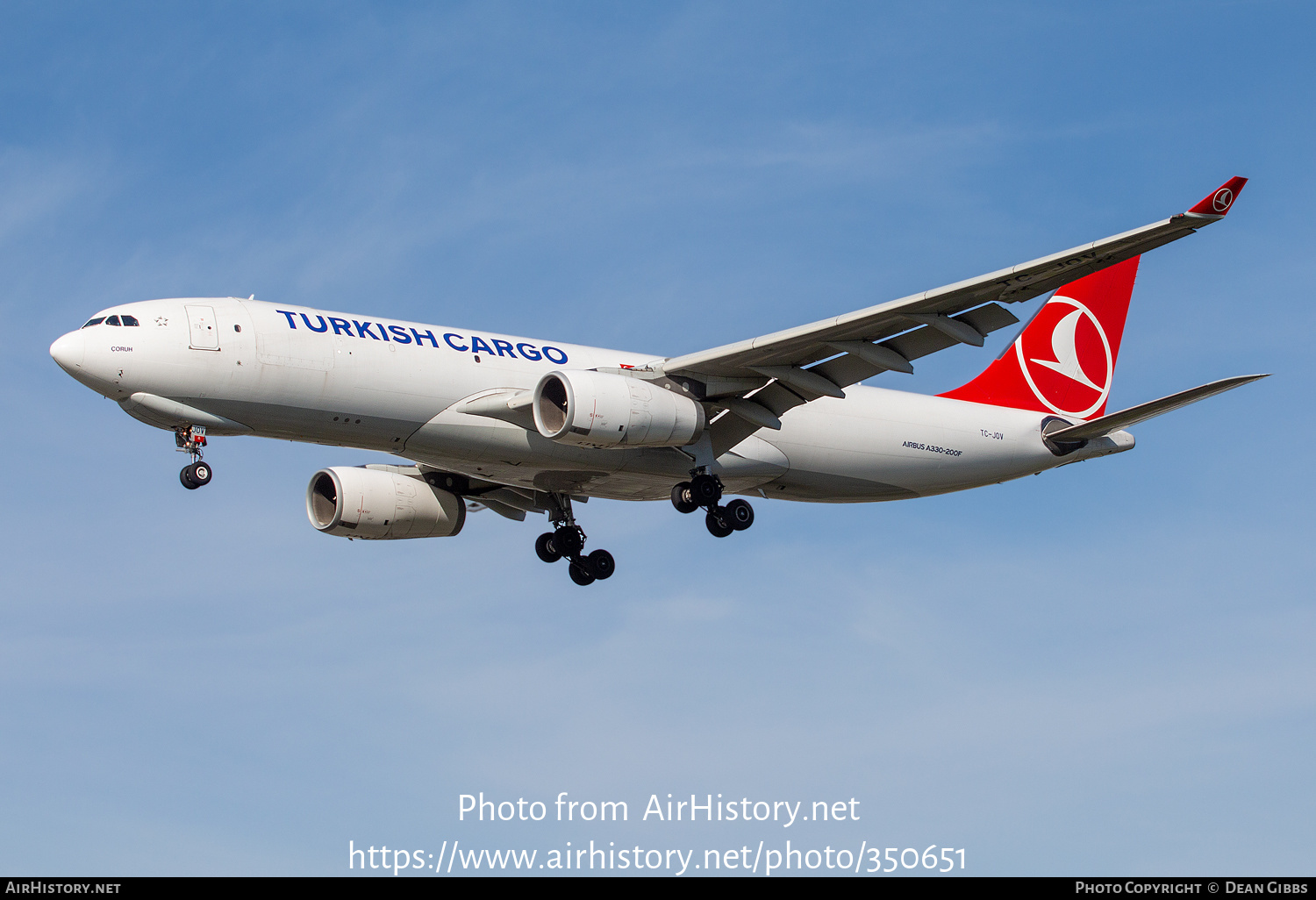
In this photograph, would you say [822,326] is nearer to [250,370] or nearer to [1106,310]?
[250,370]

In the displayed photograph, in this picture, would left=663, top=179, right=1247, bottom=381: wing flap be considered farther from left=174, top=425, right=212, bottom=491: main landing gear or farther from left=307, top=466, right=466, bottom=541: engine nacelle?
left=174, top=425, right=212, bottom=491: main landing gear

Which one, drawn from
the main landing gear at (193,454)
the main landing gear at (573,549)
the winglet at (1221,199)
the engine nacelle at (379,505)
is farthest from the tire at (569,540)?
→ the winglet at (1221,199)

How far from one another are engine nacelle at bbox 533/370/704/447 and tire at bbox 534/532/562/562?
23.2 ft

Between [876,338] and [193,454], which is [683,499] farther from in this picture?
[193,454]

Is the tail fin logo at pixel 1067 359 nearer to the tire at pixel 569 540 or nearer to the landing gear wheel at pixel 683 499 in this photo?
the landing gear wheel at pixel 683 499

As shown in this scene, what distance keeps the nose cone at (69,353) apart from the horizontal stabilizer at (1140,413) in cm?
2299

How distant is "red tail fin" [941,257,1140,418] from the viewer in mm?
40094

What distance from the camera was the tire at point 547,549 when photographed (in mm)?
37812

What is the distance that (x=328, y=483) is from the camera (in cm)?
3731

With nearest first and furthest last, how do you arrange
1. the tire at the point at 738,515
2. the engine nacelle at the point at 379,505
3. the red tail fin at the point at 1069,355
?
1. the tire at the point at 738,515
2. the engine nacelle at the point at 379,505
3. the red tail fin at the point at 1069,355

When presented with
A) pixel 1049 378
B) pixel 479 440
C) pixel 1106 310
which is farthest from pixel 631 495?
pixel 1106 310

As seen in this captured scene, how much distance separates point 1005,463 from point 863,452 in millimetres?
4620

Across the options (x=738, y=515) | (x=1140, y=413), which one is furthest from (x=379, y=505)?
(x=1140, y=413)

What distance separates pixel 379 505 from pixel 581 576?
5339 mm
